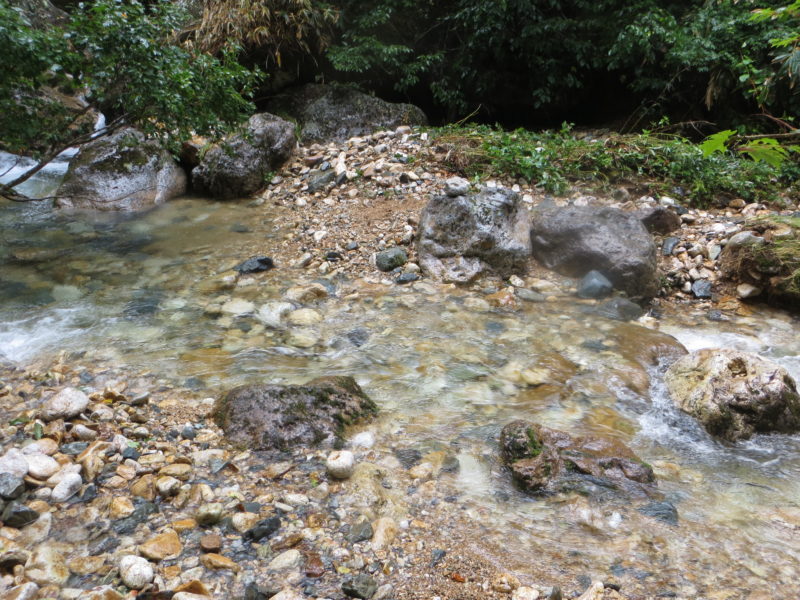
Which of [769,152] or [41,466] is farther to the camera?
[41,466]

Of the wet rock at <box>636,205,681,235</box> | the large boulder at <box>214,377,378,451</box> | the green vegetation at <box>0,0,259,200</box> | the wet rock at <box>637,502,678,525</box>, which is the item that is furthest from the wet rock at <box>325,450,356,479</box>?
the wet rock at <box>636,205,681,235</box>

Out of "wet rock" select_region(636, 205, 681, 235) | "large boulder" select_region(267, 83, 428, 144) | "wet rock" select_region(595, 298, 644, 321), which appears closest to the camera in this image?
"wet rock" select_region(595, 298, 644, 321)

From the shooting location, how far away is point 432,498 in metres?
2.38

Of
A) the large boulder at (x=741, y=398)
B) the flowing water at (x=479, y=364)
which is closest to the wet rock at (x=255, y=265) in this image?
the flowing water at (x=479, y=364)

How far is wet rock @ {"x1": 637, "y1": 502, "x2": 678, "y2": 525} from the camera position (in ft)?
7.49

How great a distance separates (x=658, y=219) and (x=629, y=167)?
103 cm

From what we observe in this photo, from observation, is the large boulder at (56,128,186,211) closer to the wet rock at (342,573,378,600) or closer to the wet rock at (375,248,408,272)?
the wet rock at (375,248,408,272)

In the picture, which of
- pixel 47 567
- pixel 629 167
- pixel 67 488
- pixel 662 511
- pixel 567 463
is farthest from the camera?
pixel 629 167

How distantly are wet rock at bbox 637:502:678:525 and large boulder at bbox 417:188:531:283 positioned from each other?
103 inches

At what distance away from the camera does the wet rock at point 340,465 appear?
7.94 feet

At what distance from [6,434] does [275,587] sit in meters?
1.56

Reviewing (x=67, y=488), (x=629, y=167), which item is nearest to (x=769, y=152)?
(x=67, y=488)

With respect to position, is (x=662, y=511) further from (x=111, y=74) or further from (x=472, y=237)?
(x=111, y=74)

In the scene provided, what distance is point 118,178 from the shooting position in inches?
265
